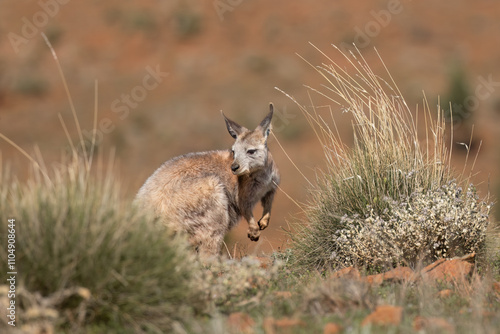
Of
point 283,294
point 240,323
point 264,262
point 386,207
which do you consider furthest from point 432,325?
point 264,262

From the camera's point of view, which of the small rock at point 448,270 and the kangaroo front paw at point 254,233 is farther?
the kangaroo front paw at point 254,233

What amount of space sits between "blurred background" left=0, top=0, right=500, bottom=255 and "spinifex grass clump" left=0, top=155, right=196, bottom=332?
1536 centimetres

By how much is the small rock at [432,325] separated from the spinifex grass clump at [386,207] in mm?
1917

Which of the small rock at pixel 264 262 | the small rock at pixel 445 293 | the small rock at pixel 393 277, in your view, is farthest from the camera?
the small rock at pixel 264 262

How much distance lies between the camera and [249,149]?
8219 millimetres

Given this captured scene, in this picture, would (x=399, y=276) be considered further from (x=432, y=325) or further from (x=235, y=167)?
(x=235, y=167)

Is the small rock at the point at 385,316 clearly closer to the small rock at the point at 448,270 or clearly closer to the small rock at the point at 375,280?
the small rock at the point at 375,280

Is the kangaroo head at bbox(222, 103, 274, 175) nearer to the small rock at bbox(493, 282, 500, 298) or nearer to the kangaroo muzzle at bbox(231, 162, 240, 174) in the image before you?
the kangaroo muzzle at bbox(231, 162, 240, 174)

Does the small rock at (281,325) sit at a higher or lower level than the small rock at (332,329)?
higher

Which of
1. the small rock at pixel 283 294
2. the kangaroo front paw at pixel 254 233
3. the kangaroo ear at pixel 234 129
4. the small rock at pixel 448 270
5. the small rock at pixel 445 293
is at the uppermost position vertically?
the kangaroo ear at pixel 234 129

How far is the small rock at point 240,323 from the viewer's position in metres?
4.28

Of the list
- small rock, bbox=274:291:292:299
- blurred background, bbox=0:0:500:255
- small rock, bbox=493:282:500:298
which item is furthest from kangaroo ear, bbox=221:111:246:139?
blurred background, bbox=0:0:500:255

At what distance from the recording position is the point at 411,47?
3147cm

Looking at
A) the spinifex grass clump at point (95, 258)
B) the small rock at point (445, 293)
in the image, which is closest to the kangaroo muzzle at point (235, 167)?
the spinifex grass clump at point (95, 258)
